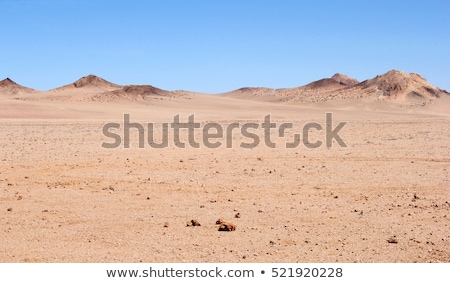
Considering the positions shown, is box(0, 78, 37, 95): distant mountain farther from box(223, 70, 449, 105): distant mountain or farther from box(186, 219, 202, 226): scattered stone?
box(186, 219, 202, 226): scattered stone

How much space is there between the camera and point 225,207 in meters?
8.80

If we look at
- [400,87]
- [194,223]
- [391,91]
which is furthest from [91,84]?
[194,223]

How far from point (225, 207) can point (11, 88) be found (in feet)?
458

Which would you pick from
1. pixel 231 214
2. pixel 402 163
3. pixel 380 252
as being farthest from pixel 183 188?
pixel 402 163

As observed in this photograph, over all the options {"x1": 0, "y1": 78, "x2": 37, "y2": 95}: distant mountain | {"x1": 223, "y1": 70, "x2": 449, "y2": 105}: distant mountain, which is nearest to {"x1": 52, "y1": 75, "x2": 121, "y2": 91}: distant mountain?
{"x1": 0, "y1": 78, "x2": 37, "y2": 95}: distant mountain

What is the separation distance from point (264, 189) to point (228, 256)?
13.9ft

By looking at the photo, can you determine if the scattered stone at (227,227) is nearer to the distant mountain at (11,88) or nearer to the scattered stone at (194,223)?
the scattered stone at (194,223)

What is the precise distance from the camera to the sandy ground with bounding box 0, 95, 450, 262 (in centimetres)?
640

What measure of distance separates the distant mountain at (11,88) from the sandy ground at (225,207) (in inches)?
5007

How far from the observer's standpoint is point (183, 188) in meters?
10.5

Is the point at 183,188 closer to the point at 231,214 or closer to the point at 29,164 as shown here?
the point at 231,214

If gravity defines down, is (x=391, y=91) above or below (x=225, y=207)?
above

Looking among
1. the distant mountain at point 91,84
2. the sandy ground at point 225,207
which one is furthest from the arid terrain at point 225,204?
the distant mountain at point 91,84

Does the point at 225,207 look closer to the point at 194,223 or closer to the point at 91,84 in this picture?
the point at 194,223
